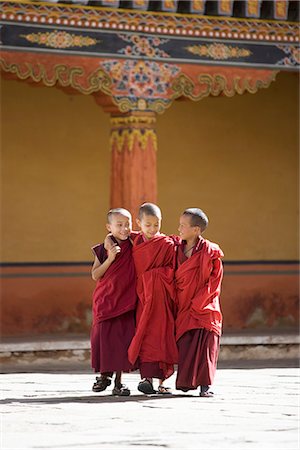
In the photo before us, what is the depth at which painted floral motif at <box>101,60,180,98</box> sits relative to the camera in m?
12.4

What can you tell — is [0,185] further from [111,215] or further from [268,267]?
[111,215]

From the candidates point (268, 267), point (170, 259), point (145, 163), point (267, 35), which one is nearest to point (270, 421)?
point (170, 259)

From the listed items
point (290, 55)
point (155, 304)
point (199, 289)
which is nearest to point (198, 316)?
point (199, 289)

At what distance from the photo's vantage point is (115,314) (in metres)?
9.01

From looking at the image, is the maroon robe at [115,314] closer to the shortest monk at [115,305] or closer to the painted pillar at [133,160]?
the shortest monk at [115,305]

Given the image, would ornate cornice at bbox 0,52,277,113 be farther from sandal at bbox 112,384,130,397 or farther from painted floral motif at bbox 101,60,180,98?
sandal at bbox 112,384,130,397

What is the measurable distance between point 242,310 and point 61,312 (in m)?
2.04

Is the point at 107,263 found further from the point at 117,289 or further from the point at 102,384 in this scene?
the point at 102,384

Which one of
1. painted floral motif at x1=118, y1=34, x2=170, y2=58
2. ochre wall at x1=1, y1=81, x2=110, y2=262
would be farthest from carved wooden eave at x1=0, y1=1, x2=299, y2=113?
ochre wall at x1=1, y1=81, x2=110, y2=262

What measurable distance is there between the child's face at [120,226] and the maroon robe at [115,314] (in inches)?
2.2

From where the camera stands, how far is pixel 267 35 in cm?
1310

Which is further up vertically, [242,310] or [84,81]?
[84,81]

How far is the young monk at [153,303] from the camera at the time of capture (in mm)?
8930

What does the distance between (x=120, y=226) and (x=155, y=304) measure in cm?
56
